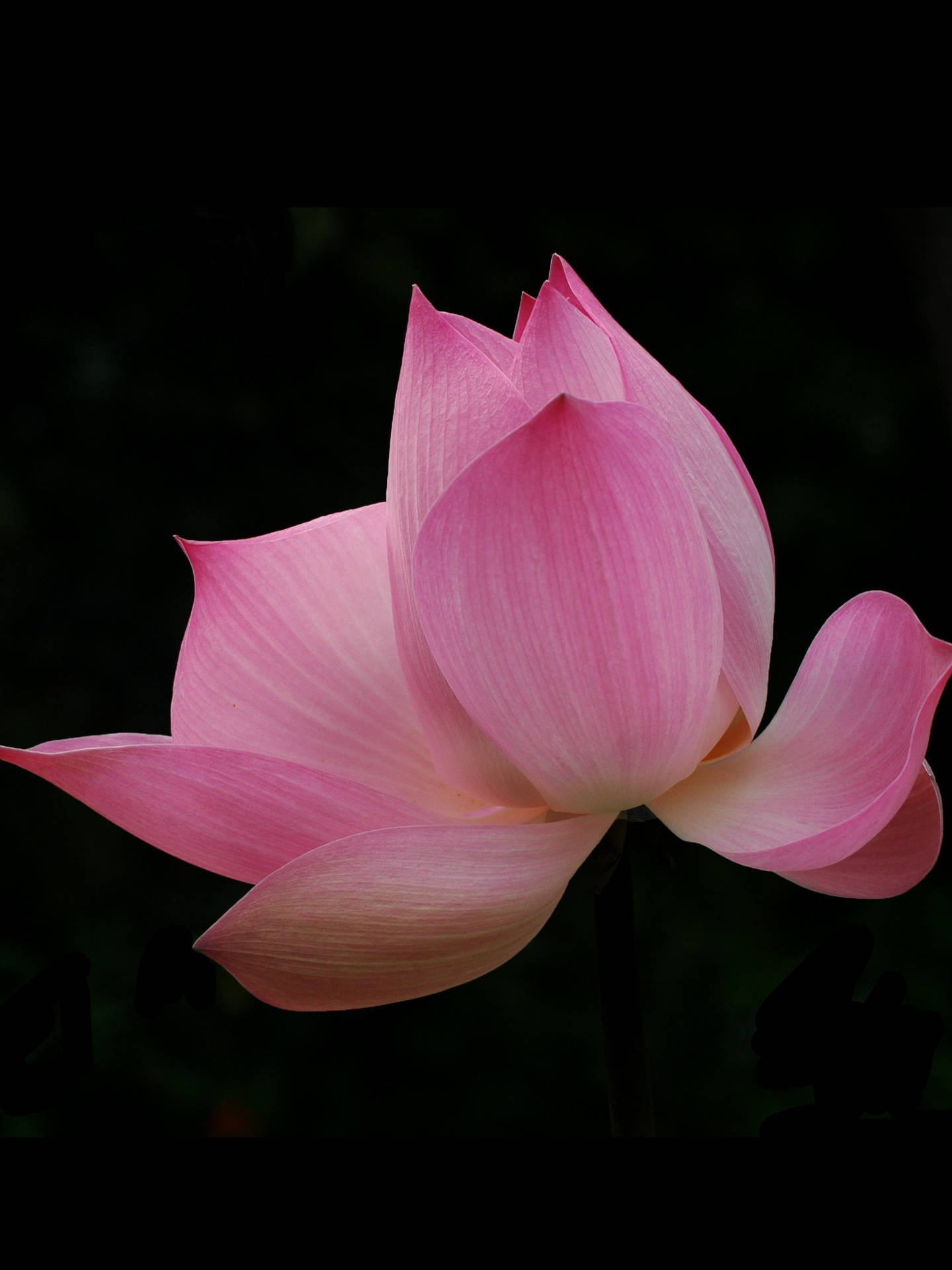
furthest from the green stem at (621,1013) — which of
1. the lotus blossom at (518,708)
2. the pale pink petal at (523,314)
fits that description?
the pale pink petal at (523,314)

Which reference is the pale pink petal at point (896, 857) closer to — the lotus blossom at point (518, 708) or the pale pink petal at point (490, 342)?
the lotus blossom at point (518, 708)

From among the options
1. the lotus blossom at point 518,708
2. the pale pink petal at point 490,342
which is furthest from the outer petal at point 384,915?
the pale pink petal at point 490,342

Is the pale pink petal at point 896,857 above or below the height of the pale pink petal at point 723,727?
below

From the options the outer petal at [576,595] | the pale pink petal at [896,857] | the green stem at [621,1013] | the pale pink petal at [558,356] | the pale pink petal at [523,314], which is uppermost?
the pale pink petal at [523,314]

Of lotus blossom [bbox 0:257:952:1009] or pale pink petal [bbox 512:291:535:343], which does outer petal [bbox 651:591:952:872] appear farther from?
pale pink petal [bbox 512:291:535:343]

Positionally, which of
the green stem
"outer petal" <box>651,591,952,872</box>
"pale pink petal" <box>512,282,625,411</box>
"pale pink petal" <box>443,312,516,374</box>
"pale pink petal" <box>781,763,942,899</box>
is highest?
"pale pink petal" <box>443,312,516,374</box>

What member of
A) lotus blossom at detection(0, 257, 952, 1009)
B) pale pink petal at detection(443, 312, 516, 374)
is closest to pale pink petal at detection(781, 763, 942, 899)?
lotus blossom at detection(0, 257, 952, 1009)

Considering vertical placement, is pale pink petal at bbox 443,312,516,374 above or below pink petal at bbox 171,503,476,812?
above
